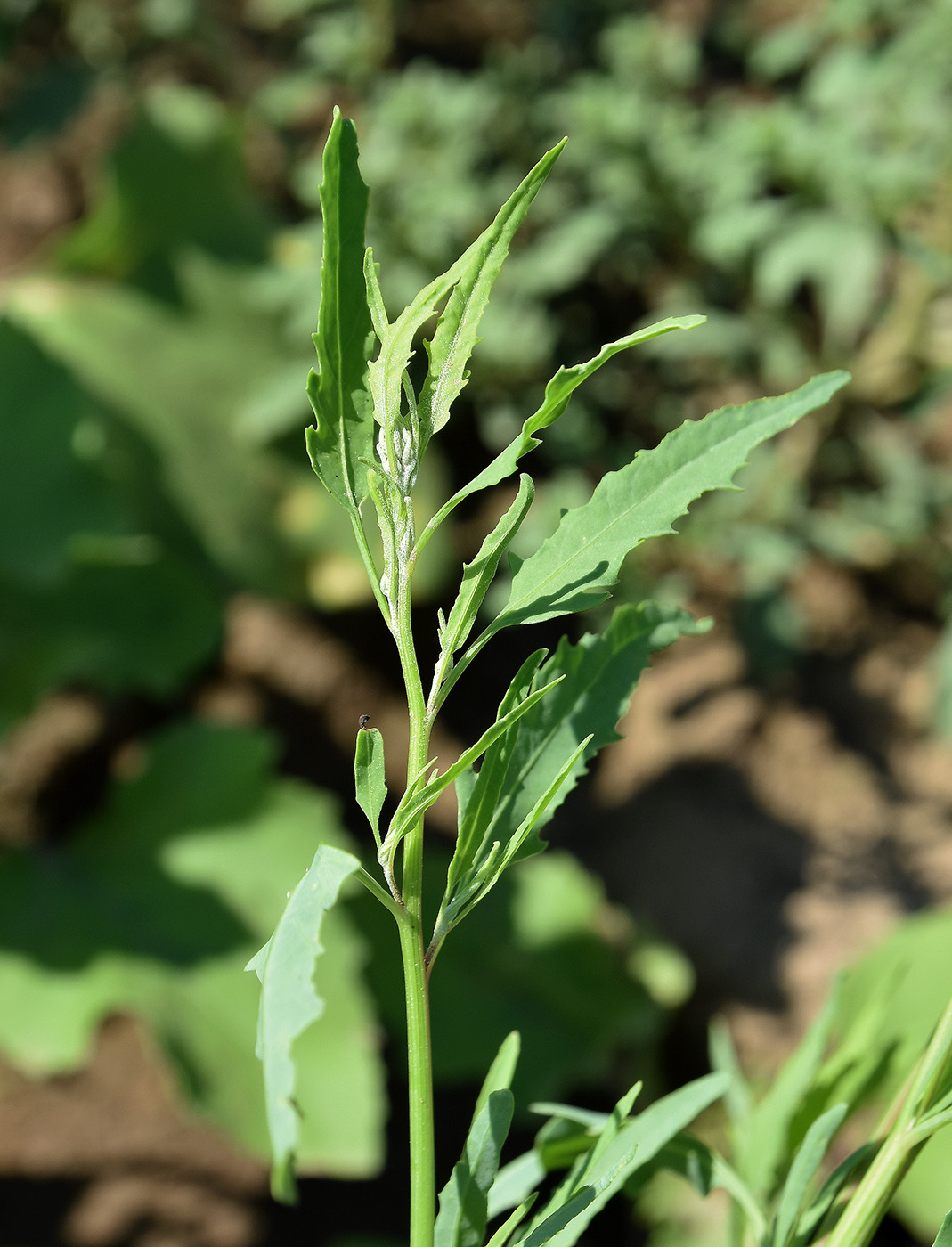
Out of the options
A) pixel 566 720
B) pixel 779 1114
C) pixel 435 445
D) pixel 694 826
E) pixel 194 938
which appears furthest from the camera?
pixel 435 445

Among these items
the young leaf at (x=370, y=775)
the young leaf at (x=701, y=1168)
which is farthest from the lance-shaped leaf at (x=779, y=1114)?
the young leaf at (x=370, y=775)

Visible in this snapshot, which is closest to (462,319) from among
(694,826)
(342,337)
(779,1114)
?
(342,337)

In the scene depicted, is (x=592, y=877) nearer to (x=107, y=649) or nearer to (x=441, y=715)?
(x=441, y=715)

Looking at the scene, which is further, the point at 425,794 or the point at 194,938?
the point at 194,938

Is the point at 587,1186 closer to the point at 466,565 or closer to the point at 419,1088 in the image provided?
the point at 419,1088

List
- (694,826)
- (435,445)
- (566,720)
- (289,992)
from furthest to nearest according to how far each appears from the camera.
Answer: (435,445)
(694,826)
(566,720)
(289,992)

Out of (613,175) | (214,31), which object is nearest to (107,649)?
(613,175)

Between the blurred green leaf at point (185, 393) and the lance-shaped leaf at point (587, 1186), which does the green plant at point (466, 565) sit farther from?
the blurred green leaf at point (185, 393)

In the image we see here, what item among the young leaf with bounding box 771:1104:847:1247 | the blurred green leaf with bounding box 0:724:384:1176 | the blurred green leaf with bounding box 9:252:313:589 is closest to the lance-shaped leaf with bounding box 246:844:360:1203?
the young leaf with bounding box 771:1104:847:1247
